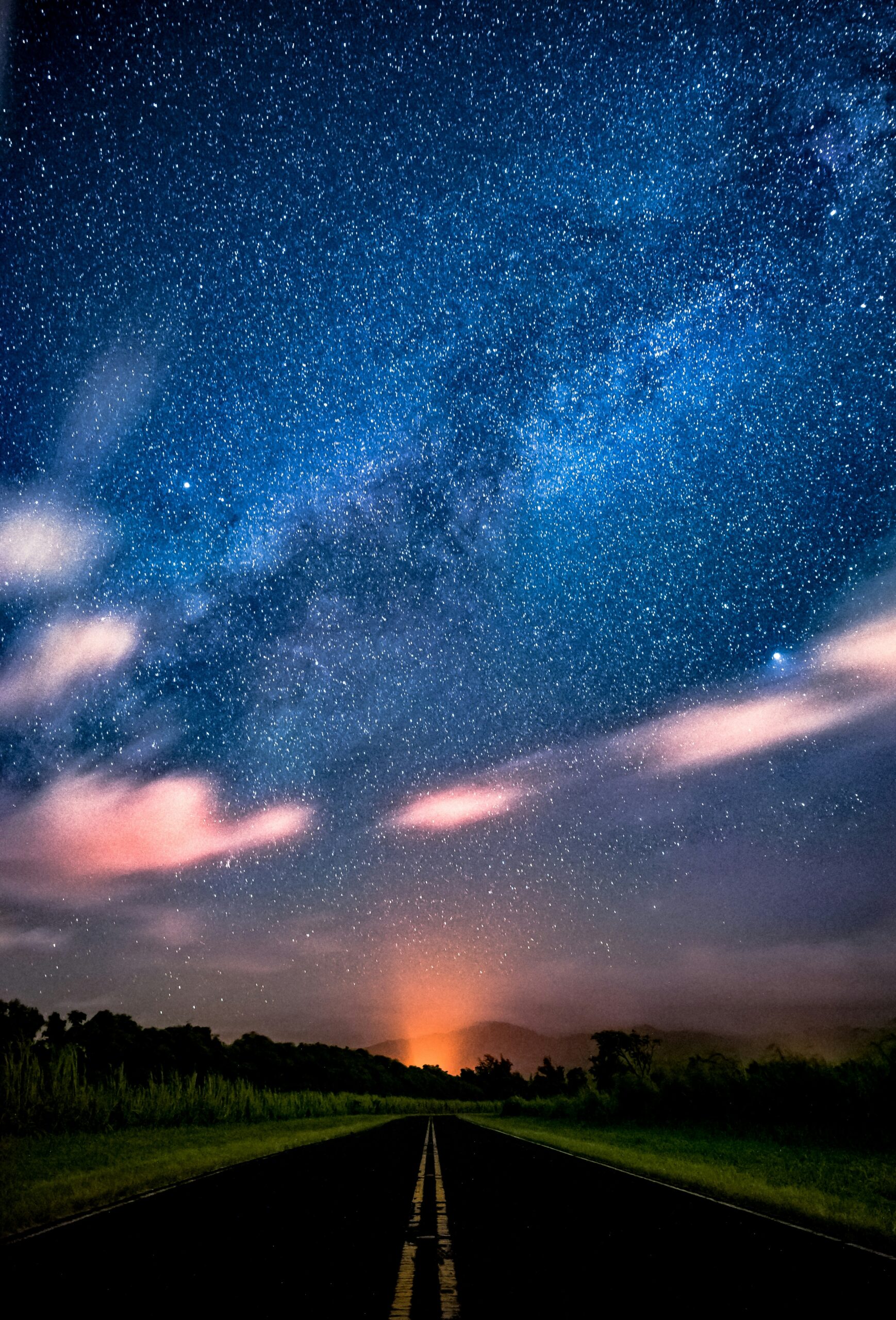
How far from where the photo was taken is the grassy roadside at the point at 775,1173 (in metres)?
9.32

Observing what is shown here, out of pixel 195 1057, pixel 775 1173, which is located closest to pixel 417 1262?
pixel 775 1173

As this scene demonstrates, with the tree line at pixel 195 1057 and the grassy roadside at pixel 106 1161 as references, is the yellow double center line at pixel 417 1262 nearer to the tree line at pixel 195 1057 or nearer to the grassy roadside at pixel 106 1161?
the grassy roadside at pixel 106 1161

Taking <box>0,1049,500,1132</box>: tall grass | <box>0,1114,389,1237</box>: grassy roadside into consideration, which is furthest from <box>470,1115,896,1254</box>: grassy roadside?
<box>0,1049,500,1132</box>: tall grass

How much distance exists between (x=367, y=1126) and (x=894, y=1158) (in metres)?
28.6

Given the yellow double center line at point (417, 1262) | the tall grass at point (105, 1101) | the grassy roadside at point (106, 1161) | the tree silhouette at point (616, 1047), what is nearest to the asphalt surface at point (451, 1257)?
the yellow double center line at point (417, 1262)

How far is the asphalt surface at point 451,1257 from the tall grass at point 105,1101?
15922 mm

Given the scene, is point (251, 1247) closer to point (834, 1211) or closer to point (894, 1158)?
point (834, 1211)

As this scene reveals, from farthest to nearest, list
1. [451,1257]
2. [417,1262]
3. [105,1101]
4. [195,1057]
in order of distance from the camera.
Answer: [195,1057]
[105,1101]
[451,1257]
[417,1262]

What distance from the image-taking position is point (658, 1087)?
110 ft

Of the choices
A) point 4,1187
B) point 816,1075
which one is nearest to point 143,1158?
point 4,1187

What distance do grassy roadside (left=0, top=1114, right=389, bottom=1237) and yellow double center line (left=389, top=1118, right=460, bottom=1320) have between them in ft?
13.0

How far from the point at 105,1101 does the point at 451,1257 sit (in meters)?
25.3

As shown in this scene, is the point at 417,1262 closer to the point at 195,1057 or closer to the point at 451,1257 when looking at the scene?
the point at 451,1257

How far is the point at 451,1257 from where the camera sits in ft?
22.0
